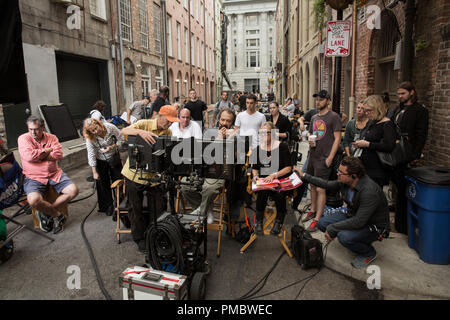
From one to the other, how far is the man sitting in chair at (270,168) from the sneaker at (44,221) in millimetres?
3306

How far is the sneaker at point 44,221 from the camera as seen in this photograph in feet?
16.8

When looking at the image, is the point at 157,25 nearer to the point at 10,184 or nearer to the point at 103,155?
the point at 103,155

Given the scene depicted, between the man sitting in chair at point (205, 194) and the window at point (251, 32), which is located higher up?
the window at point (251, 32)

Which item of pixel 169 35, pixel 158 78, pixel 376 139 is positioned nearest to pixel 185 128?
pixel 376 139

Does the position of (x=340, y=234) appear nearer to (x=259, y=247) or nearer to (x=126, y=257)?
(x=259, y=247)

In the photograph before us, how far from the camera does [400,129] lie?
4.70 meters

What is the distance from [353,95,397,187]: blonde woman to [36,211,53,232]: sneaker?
483 cm

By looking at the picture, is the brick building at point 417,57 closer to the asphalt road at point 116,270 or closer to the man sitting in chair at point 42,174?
the asphalt road at point 116,270

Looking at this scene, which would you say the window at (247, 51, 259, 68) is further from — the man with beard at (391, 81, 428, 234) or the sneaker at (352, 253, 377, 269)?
the sneaker at (352, 253, 377, 269)

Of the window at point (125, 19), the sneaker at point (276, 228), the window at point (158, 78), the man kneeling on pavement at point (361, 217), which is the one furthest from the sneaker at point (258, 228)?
the window at point (158, 78)

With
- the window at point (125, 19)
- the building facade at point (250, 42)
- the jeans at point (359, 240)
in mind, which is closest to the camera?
the jeans at point (359, 240)

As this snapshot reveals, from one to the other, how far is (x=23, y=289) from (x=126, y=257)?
1.19 m

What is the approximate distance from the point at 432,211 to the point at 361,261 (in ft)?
3.20

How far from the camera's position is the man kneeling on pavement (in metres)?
3.68
